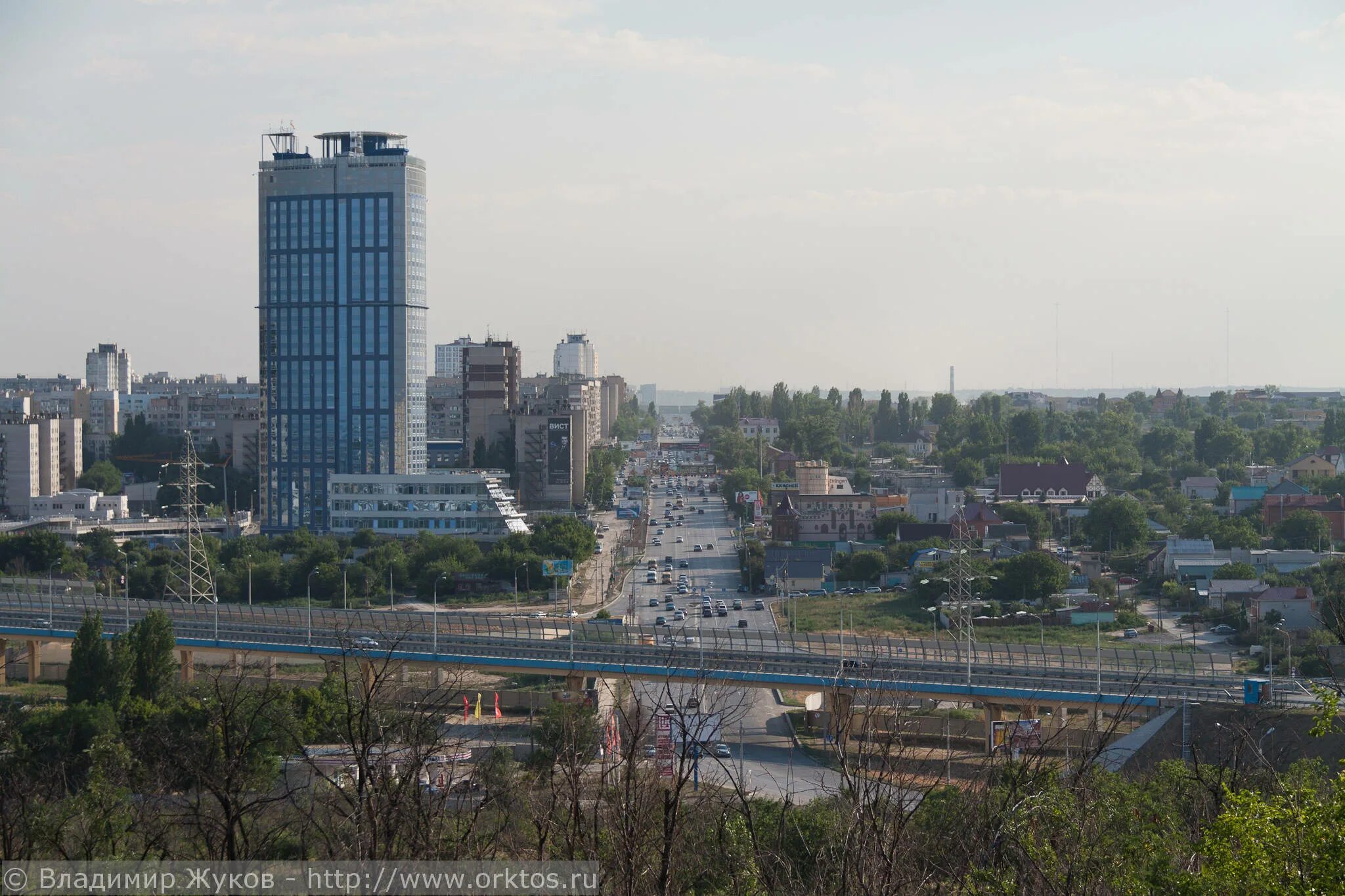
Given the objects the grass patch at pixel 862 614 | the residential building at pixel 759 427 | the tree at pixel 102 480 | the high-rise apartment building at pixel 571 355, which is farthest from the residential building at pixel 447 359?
the grass patch at pixel 862 614

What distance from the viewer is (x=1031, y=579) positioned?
26.7 m

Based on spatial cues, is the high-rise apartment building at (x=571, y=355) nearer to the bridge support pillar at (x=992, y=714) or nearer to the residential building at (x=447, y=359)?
the residential building at (x=447, y=359)

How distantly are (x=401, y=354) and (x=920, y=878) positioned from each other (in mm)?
29961

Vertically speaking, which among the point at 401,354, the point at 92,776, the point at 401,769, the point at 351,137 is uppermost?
the point at 351,137

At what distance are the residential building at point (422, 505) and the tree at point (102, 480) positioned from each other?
14700mm

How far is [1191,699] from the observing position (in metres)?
15.5

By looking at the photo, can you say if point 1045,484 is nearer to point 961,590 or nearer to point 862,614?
point 862,614

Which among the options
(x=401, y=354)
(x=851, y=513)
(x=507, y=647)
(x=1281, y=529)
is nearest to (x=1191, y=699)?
(x=507, y=647)

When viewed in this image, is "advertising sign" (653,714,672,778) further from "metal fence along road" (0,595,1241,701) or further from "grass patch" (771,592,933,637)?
"grass patch" (771,592,933,637)

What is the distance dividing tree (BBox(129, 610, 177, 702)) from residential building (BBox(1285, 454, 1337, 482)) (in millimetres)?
32727

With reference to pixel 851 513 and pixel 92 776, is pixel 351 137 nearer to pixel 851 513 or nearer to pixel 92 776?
pixel 851 513

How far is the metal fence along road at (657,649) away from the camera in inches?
655

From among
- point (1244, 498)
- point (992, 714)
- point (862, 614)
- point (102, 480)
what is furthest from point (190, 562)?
point (1244, 498)

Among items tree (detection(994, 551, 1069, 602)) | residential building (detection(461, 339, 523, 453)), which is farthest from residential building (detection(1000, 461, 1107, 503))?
residential building (detection(461, 339, 523, 453))
